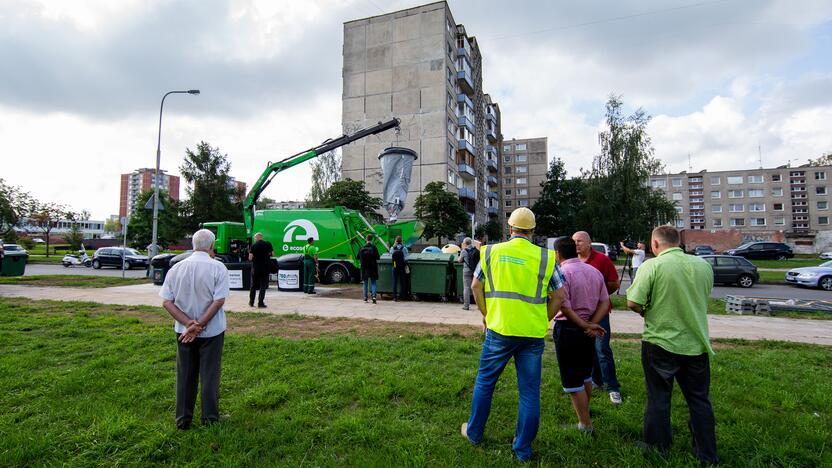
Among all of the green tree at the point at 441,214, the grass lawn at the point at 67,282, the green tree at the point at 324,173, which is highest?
the green tree at the point at 324,173

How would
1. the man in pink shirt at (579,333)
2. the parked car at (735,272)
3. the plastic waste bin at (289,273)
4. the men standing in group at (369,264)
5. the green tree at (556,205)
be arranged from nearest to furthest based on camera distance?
the man in pink shirt at (579,333) → the men standing in group at (369,264) → the plastic waste bin at (289,273) → the parked car at (735,272) → the green tree at (556,205)

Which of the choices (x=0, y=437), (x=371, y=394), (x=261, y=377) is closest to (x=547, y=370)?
(x=371, y=394)

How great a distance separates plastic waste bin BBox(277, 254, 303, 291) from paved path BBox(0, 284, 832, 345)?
1.54 ft

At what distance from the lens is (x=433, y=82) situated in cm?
3884

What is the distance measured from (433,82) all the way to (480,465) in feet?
130

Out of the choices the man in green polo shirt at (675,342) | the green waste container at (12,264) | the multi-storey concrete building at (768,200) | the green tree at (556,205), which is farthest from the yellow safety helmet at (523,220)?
the multi-storey concrete building at (768,200)

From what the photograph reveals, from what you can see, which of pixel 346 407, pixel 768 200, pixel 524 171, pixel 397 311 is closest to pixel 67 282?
pixel 397 311

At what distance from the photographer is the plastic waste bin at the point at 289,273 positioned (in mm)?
12695

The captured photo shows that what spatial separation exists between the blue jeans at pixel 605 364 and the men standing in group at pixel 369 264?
273 inches

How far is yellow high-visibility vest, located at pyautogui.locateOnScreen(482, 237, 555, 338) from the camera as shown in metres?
2.78

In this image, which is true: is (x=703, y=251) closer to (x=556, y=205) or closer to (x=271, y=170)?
(x=556, y=205)

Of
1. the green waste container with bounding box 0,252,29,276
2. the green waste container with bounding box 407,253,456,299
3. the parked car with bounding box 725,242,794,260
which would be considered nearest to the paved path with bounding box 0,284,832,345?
the green waste container with bounding box 407,253,456,299

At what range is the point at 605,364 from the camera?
399 cm

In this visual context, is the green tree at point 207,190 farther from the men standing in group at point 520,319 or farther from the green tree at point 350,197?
the men standing in group at point 520,319
